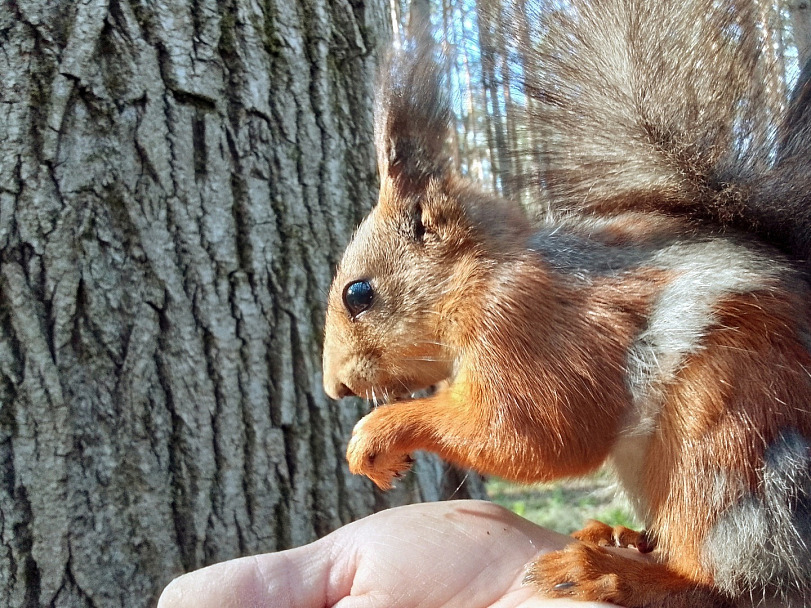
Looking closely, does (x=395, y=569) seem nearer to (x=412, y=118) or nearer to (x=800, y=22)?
(x=412, y=118)

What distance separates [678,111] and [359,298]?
0.71 m

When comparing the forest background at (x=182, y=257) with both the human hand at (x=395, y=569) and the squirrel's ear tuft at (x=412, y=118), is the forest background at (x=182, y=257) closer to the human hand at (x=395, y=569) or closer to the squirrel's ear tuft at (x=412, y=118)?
the squirrel's ear tuft at (x=412, y=118)

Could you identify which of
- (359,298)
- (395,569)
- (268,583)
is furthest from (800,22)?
(268,583)

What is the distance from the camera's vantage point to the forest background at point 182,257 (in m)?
1.56

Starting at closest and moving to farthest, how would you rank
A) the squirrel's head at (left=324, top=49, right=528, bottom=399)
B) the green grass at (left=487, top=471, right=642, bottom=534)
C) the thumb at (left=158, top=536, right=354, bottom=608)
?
the thumb at (left=158, top=536, right=354, bottom=608) < the squirrel's head at (left=324, top=49, right=528, bottom=399) < the green grass at (left=487, top=471, right=642, bottom=534)

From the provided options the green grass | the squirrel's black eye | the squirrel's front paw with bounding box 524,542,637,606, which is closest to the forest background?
the squirrel's black eye

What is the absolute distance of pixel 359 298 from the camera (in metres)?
1.46

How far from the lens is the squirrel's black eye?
1454 millimetres

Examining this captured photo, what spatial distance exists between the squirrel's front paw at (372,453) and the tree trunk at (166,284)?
21.6 inches

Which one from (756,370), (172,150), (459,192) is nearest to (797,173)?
(756,370)

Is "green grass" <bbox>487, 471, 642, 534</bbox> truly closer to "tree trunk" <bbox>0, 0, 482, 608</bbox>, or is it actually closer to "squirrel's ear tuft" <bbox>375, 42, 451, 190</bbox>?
"tree trunk" <bbox>0, 0, 482, 608</bbox>

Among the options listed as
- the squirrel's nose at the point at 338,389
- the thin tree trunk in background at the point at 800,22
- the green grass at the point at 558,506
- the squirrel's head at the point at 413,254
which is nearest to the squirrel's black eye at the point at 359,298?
the squirrel's head at the point at 413,254

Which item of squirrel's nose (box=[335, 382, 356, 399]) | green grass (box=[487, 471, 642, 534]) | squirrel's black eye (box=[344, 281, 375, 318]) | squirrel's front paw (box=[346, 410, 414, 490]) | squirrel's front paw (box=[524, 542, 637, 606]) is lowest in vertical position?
green grass (box=[487, 471, 642, 534])

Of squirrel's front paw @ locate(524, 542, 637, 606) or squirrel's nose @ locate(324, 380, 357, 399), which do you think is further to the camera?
squirrel's nose @ locate(324, 380, 357, 399)
